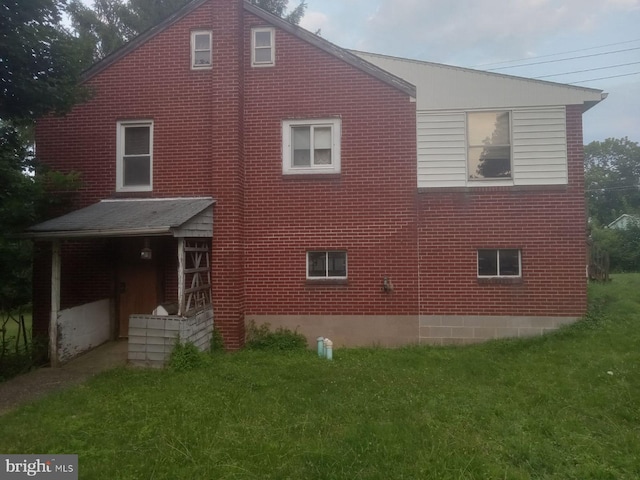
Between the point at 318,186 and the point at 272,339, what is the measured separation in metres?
3.39

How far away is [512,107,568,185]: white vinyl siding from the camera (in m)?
9.00

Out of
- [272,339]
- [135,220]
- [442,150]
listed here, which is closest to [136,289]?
[135,220]

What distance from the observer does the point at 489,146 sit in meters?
9.32

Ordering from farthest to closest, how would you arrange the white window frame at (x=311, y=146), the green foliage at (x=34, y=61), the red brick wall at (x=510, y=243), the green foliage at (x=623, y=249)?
the green foliage at (x=623, y=249) → the white window frame at (x=311, y=146) → the red brick wall at (x=510, y=243) → the green foliage at (x=34, y=61)

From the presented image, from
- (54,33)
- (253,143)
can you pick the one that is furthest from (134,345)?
(54,33)

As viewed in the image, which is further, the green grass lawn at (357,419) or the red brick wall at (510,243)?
the red brick wall at (510,243)

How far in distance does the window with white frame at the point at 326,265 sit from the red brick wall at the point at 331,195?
17 centimetres

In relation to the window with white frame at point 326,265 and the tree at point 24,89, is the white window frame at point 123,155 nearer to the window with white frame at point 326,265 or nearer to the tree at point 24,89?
the tree at point 24,89

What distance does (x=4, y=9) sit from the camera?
6.64 meters

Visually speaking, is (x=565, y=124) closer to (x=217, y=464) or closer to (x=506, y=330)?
(x=506, y=330)

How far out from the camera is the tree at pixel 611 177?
48.9 m

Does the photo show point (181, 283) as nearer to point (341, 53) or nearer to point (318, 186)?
point (318, 186)

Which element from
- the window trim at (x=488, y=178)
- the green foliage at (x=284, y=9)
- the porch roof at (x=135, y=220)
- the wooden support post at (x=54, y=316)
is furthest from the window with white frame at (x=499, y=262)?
the green foliage at (x=284, y=9)

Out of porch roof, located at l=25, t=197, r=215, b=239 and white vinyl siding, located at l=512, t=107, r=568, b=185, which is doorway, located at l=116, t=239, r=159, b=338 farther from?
white vinyl siding, located at l=512, t=107, r=568, b=185
